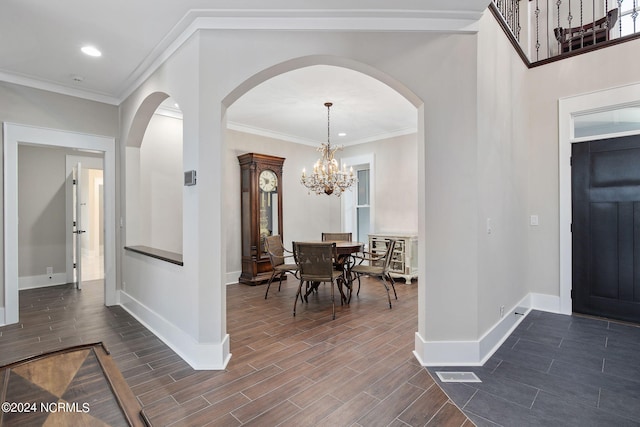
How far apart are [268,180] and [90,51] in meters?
3.19

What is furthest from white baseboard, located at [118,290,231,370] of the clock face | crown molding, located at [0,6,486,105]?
the clock face

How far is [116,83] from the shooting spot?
3.79 m

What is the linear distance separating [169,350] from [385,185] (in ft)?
16.0

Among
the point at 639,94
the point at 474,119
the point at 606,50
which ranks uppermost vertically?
the point at 606,50

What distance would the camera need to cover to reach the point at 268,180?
5.83 meters

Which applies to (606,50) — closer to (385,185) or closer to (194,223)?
(385,185)

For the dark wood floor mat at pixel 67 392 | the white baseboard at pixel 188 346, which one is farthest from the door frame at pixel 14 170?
the dark wood floor mat at pixel 67 392

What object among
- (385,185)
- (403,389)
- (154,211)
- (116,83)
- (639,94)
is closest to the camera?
(403,389)

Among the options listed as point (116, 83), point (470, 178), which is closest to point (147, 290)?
point (116, 83)

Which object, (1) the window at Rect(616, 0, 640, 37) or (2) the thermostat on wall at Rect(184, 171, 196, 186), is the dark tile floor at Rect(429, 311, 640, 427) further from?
(1) the window at Rect(616, 0, 640, 37)

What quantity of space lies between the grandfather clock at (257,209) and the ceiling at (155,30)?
1.30 m

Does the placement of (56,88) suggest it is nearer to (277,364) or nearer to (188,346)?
(188,346)

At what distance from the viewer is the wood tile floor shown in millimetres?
1949

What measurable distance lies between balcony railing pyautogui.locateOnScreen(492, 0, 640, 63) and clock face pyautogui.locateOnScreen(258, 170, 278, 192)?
4.04 metres
